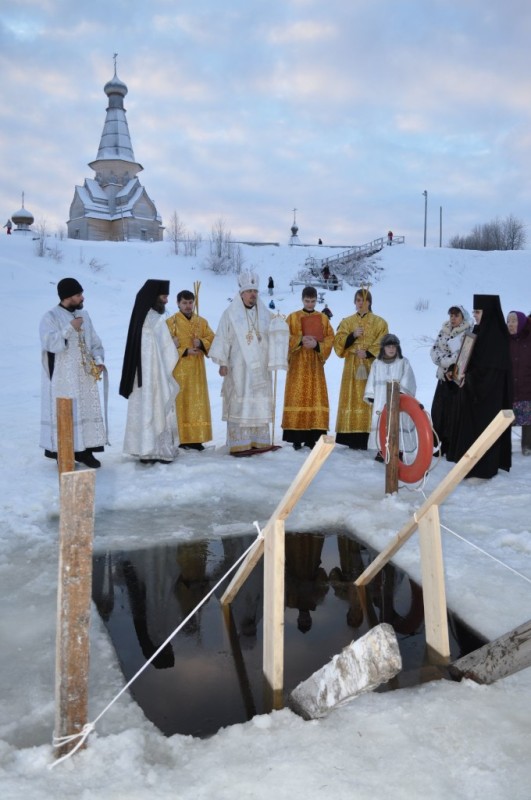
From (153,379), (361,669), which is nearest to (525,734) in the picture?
(361,669)

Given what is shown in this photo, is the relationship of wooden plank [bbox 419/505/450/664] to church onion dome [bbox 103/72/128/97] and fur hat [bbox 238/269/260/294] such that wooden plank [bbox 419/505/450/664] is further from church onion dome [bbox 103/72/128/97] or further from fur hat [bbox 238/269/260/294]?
church onion dome [bbox 103/72/128/97]

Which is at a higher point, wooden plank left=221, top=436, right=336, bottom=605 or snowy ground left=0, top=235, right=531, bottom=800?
wooden plank left=221, top=436, right=336, bottom=605

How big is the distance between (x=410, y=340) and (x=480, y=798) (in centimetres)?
1867

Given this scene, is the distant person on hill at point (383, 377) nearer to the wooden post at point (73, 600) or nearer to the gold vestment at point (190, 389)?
the gold vestment at point (190, 389)

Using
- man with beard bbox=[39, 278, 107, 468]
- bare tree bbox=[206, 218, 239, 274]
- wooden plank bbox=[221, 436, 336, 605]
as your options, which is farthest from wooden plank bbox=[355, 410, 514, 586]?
bare tree bbox=[206, 218, 239, 274]

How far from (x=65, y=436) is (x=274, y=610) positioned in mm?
1091

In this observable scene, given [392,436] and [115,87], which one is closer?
[392,436]

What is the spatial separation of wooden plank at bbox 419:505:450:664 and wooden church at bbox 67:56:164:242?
1486 inches

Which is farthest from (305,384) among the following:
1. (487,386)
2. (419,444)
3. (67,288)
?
(67,288)

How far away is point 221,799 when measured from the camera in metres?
1.87

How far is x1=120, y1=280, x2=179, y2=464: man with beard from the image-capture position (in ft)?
19.8

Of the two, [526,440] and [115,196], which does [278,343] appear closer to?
[526,440]

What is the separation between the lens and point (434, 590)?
2758 millimetres

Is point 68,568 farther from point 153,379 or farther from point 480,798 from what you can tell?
point 153,379
